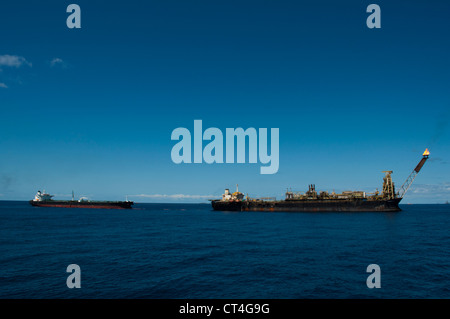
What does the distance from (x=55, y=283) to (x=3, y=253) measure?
18.7 m

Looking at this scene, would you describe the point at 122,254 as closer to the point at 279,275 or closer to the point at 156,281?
the point at 156,281

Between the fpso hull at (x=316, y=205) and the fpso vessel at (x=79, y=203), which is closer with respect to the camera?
the fpso hull at (x=316, y=205)

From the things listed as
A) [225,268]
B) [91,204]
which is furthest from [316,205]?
[91,204]

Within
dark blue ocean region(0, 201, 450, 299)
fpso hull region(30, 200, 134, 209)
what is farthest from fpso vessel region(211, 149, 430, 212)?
fpso hull region(30, 200, 134, 209)

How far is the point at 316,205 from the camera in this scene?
366ft

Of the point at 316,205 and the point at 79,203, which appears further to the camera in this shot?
the point at 79,203

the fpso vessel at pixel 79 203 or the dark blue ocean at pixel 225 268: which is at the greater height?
the dark blue ocean at pixel 225 268

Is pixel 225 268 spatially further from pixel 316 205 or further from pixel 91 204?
pixel 91 204

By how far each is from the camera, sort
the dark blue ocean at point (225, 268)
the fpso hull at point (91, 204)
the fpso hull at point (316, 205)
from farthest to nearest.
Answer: the fpso hull at point (91, 204)
the fpso hull at point (316, 205)
the dark blue ocean at point (225, 268)

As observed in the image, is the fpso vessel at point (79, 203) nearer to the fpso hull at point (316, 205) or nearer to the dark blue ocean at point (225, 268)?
the fpso hull at point (316, 205)

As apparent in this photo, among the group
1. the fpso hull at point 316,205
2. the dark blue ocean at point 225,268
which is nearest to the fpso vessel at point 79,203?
the fpso hull at point 316,205

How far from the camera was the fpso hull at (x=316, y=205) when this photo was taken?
10406cm
